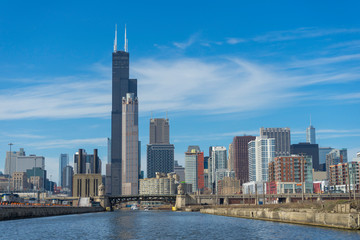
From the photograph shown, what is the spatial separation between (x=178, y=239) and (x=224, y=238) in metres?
8.07

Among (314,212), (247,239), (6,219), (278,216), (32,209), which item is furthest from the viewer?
(32,209)

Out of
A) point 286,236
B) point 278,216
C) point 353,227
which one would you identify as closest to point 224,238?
point 286,236

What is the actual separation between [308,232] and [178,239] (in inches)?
926

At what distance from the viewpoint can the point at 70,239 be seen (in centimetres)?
8831

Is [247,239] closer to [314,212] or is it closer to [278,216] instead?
[314,212]

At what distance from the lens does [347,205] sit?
307ft

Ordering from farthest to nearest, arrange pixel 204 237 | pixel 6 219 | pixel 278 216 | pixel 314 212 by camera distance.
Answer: pixel 6 219 < pixel 278 216 < pixel 314 212 < pixel 204 237

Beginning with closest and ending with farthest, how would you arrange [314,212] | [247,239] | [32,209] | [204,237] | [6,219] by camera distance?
[247,239] → [204,237] → [314,212] → [6,219] → [32,209]

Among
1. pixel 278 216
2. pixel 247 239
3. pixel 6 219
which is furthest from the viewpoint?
pixel 6 219

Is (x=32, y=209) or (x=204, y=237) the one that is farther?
(x=32, y=209)

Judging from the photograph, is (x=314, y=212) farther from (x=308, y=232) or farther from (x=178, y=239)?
(x=178, y=239)

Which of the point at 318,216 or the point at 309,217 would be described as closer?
the point at 318,216

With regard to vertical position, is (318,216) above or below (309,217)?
above

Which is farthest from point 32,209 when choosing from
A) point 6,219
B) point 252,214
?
point 252,214
